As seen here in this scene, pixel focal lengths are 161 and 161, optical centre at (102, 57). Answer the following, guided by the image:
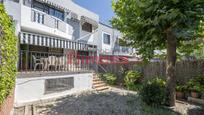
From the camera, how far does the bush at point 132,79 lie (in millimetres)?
17031

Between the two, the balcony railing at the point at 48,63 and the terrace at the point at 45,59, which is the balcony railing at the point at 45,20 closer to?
the terrace at the point at 45,59

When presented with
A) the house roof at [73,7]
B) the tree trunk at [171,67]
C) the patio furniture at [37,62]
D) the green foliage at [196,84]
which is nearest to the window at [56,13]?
the house roof at [73,7]

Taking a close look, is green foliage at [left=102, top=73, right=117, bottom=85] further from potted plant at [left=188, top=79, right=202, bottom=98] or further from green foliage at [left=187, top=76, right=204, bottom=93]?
potted plant at [left=188, top=79, right=202, bottom=98]

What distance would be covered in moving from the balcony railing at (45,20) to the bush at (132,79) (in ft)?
30.3

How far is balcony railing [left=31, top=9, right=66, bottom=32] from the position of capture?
50.6 ft

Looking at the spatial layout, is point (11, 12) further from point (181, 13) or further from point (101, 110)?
point (181, 13)

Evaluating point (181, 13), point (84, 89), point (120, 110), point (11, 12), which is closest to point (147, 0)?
point (181, 13)

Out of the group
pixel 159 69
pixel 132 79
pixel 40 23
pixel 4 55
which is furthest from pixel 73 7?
pixel 4 55

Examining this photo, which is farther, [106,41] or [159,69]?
[106,41]

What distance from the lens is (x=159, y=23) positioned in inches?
345

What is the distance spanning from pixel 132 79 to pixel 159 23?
966 cm

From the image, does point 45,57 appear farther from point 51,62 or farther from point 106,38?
point 106,38

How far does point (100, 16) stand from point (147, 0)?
23.3 metres

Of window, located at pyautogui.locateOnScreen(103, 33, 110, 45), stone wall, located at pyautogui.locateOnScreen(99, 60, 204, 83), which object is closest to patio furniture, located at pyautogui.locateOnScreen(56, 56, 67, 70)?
stone wall, located at pyautogui.locateOnScreen(99, 60, 204, 83)
